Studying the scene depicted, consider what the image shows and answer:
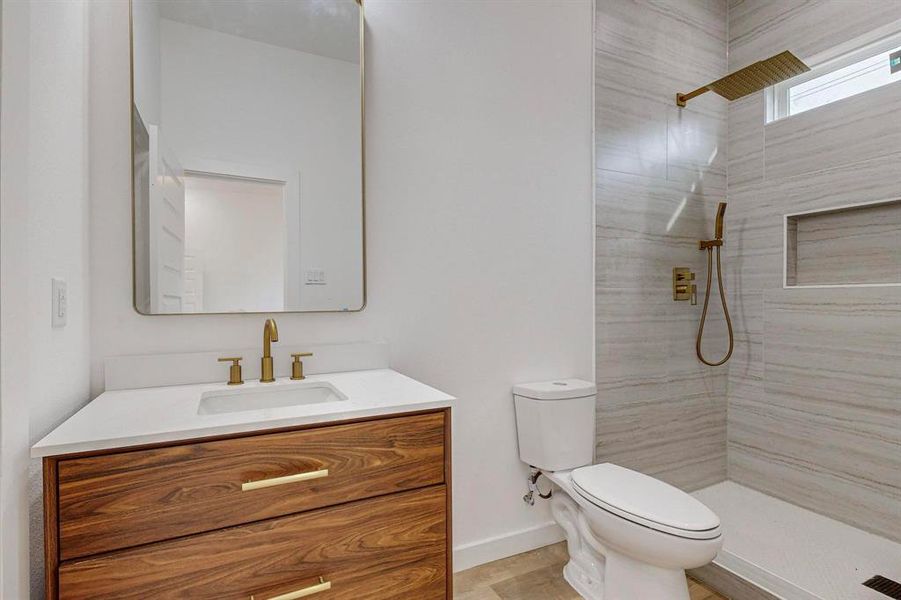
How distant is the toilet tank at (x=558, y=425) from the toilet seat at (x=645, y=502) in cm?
12

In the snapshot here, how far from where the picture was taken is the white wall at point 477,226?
170 cm

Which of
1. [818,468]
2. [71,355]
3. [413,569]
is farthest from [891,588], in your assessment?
[71,355]

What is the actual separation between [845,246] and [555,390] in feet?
5.19

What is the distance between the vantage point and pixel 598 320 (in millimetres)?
2148

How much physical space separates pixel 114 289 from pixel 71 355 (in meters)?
0.25

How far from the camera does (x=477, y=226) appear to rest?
1893 millimetres

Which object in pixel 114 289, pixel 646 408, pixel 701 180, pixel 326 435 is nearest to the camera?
pixel 326 435

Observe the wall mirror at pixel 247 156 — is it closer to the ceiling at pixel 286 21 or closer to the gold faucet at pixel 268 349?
the ceiling at pixel 286 21

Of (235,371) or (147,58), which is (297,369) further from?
(147,58)

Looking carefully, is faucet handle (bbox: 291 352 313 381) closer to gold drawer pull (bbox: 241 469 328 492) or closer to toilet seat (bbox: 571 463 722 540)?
gold drawer pull (bbox: 241 469 328 492)

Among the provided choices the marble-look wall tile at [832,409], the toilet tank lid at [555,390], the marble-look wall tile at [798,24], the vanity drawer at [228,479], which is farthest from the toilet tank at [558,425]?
the marble-look wall tile at [798,24]

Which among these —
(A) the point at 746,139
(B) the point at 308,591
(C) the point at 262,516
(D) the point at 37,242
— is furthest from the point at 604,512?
(A) the point at 746,139

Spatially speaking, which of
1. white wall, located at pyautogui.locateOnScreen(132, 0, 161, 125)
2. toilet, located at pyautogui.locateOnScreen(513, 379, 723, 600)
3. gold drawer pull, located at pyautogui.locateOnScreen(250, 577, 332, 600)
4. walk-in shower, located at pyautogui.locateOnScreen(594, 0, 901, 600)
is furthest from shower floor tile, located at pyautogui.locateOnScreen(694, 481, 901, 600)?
white wall, located at pyautogui.locateOnScreen(132, 0, 161, 125)

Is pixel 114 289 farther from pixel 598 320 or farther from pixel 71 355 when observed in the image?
pixel 598 320
